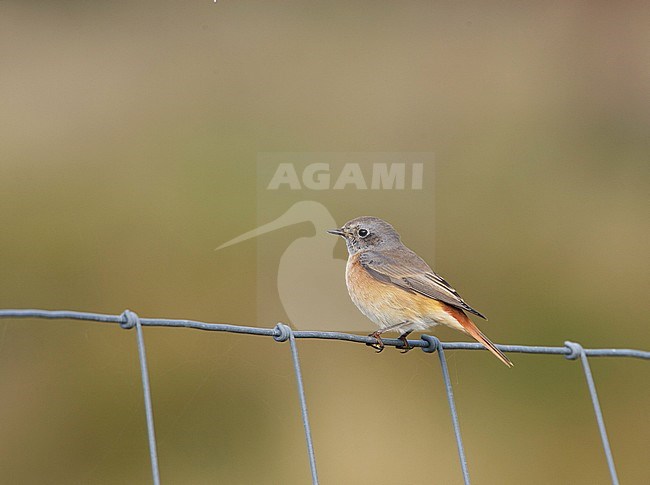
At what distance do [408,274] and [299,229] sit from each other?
17.7 feet

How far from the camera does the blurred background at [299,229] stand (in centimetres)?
574

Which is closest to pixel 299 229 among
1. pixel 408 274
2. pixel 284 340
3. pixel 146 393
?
pixel 408 274

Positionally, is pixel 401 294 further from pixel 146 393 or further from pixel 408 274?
pixel 146 393

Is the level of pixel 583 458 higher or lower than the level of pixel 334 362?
lower

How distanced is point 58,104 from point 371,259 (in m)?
6.46

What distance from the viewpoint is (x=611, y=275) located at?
794cm

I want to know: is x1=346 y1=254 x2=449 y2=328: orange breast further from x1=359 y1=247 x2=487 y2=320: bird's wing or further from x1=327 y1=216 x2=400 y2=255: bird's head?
x1=327 y1=216 x2=400 y2=255: bird's head

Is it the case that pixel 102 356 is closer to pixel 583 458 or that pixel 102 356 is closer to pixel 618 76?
pixel 583 458

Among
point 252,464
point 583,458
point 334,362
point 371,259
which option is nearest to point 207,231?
point 334,362

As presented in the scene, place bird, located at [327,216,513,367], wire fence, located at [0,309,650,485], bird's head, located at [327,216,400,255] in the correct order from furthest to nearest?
bird's head, located at [327,216,400,255] < bird, located at [327,216,513,367] < wire fence, located at [0,309,650,485]

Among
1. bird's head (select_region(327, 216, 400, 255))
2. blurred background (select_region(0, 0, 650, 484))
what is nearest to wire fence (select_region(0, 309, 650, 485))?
bird's head (select_region(327, 216, 400, 255))

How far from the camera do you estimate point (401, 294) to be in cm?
302

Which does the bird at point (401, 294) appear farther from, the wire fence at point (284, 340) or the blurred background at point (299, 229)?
the blurred background at point (299, 229)

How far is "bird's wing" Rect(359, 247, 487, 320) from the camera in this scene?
2957 millimetres
